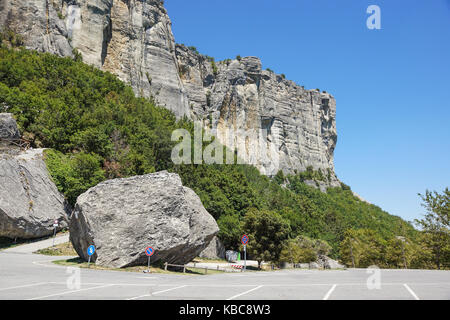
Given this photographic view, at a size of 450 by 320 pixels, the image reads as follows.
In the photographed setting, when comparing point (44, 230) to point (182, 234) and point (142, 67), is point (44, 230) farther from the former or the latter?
point (142, 67)

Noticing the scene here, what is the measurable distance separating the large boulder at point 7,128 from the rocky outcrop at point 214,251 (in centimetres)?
2403

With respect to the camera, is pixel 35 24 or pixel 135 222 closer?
pixel 135 222

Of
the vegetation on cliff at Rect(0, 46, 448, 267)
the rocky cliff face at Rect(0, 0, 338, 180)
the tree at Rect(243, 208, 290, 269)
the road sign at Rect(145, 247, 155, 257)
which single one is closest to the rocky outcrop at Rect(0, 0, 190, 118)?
the rocky cliff face at Rect(0, 0, 338, 180)

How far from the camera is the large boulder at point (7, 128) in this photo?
3222 centimetres

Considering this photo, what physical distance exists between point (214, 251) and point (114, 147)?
1896 centimetres

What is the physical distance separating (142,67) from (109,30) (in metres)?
10.4

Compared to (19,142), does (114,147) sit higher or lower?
higher

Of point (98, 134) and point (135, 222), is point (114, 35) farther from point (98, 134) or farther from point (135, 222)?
point (135, 222)

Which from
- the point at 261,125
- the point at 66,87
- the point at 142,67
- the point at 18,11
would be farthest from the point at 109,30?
the point at 261,125

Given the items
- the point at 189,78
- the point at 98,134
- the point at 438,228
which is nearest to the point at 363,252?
the point at 438,228

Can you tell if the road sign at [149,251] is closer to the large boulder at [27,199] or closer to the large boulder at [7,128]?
the large boulder at [27,199]

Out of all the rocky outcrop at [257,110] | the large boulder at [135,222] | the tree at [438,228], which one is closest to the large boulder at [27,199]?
the large boulder at [135,222]

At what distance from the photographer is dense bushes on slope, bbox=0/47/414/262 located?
37.6 m

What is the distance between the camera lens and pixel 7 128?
32.6 meters
